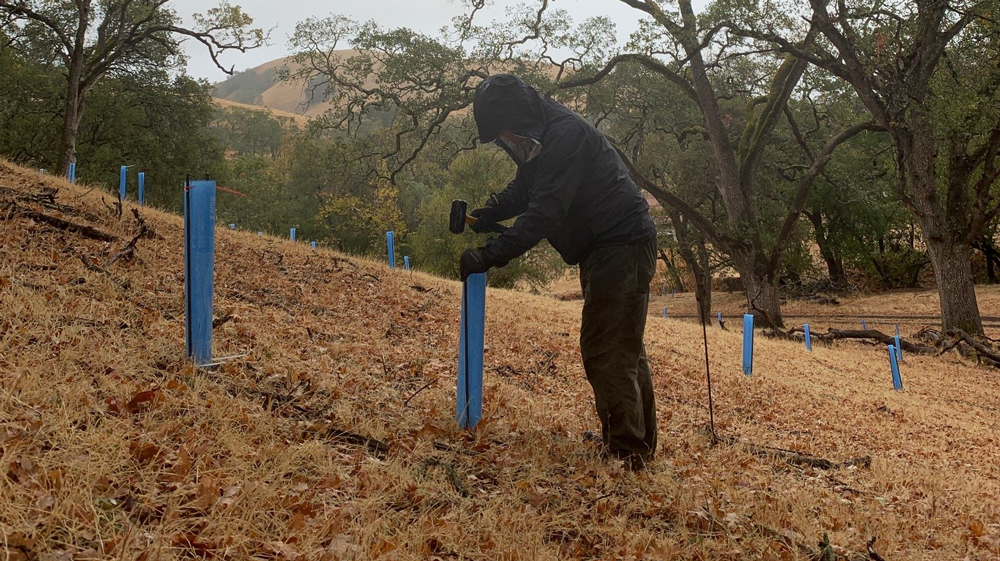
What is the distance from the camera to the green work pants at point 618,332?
3861mm

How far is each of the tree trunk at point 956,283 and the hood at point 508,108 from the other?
579 inches

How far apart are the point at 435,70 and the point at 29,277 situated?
1350 cm

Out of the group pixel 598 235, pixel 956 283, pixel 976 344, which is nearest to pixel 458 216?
pixel 598 235

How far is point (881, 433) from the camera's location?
261 inches

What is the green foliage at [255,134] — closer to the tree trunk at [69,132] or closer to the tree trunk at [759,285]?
the tree trunk at [69,132]

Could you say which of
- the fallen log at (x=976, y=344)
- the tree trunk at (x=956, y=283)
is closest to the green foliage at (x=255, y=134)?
the tree trunk at (x=956, y=283)

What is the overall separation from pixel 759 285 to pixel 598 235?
14.9 meters

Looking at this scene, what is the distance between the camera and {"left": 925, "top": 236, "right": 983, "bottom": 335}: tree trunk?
15.0 meters

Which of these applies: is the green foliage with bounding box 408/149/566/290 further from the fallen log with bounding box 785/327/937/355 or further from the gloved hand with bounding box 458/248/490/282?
the gloved hand with bounding box 458/248/490/282

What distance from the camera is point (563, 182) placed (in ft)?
12.1

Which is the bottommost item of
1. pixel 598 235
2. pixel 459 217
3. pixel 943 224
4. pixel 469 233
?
pixel 598 235

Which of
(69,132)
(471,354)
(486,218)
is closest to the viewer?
(471,354)

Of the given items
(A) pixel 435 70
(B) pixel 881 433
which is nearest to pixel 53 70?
(A) pixel 435 70

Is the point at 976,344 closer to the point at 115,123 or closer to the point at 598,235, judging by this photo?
the point at 598,235
